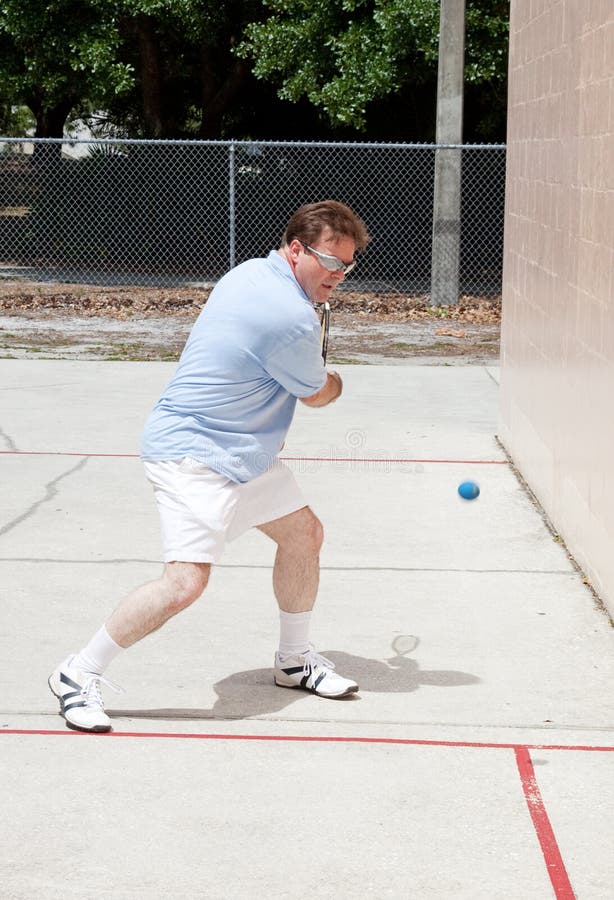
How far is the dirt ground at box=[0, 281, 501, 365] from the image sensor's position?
14422 millimetres

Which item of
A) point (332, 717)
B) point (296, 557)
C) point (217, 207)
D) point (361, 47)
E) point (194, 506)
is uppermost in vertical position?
point (361, 47)

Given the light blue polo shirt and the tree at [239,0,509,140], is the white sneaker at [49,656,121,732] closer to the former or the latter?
the light blue polo shirt

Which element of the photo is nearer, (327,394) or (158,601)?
(158,601)

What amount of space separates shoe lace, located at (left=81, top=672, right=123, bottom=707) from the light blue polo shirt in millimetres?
757

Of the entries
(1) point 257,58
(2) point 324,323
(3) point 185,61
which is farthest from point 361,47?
(2) point 324,323

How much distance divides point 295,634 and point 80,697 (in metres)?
0.81

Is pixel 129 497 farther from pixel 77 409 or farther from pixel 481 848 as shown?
pixel 481 848

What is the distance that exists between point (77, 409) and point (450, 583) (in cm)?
492

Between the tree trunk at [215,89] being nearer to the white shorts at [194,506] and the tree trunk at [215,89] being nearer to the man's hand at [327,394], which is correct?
the man's hand at [327,394]

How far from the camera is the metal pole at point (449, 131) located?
55.4 ft

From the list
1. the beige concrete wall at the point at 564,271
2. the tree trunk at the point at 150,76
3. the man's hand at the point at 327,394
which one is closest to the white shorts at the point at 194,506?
the man's hand at the point at 327,394

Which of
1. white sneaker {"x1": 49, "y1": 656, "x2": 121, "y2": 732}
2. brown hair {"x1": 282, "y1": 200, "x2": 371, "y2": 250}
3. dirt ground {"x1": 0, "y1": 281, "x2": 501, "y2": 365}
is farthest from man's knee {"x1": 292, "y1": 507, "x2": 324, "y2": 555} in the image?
dirt ground {"x1": 0, "y1": 281, "x2": 501, "y2": 365}

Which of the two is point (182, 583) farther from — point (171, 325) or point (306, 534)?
point (171, 325)

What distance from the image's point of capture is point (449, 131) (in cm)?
1731
